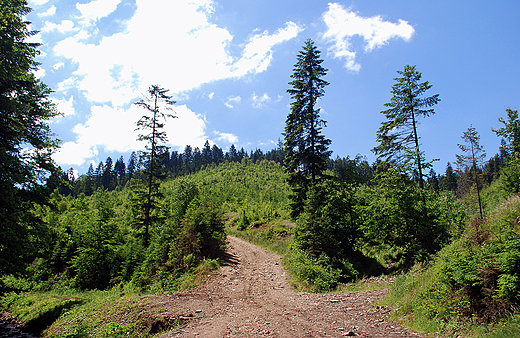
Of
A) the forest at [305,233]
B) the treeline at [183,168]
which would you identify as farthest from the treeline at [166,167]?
the forest at [305,233]

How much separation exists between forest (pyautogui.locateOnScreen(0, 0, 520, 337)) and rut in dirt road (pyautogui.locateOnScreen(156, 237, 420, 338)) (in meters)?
0.93

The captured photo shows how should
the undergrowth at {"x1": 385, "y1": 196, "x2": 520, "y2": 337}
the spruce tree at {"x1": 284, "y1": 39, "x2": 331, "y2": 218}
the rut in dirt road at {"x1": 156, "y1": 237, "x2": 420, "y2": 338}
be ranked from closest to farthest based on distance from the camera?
the undergrowth at {"x1": 385, "y1": 196, "x2": 520, "y2": 337} → the rut in dirt road at {"x1": 156, "y1": 237, "x2": 420, "y2": 338} → the spruce tree at {"x1": 284, "y1": 39, "x2": 331, "y2": 218}

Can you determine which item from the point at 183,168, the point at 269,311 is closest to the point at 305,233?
the point at 269,311

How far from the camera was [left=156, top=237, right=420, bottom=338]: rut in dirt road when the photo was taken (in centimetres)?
695

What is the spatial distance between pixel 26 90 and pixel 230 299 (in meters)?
13.5

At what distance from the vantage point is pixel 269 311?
29.5 ft

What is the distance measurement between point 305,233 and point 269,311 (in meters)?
6.55

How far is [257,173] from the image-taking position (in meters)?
97.9

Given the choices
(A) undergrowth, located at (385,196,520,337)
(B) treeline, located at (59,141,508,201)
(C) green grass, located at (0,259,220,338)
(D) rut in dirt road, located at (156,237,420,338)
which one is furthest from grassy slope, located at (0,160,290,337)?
(B) treeline, located at (59,141,508,201)

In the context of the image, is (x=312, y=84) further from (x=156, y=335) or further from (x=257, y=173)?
(x=257, y=173)

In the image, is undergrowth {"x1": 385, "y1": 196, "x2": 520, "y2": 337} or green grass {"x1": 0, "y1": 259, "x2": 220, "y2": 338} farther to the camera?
green grass {"x1": 0, "y1": 259, "x2": 220, "y2": 338}

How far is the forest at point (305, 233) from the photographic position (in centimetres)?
623

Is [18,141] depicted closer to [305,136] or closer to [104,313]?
[104,313]

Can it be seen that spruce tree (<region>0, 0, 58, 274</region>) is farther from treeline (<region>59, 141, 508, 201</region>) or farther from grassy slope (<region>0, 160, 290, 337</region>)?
treeline (<region>59, 141, 508, 201</region>)
